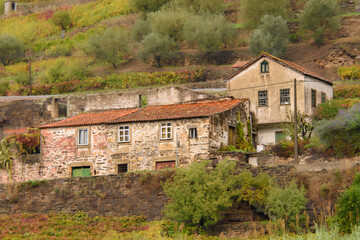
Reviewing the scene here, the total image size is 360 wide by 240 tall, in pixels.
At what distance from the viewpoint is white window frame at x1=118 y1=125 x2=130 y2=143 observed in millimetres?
46344

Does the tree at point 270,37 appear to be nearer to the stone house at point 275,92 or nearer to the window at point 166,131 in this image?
the stone house at point 275,92

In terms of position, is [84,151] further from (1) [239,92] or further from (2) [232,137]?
(1) [239,92]

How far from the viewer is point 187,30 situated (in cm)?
7881

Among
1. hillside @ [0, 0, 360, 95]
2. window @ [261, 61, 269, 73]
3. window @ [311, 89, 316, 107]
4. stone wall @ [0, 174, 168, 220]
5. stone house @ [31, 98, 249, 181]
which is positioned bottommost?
stone wall @ [0, 174, 168, 220]

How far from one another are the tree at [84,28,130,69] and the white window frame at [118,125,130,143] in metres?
35.2

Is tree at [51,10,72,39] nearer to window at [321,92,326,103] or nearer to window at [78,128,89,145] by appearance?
window at [321,92,326,103]

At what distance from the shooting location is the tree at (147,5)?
89.3 meters

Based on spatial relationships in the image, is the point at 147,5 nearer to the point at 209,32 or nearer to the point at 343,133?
the point at 209,32

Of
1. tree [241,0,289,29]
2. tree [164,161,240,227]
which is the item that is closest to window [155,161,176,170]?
tree [164,161,240,227]

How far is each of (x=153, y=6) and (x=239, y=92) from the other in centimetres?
3870

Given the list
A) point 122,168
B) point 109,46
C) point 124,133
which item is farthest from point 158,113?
point 109,46

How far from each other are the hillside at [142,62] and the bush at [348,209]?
3365 cm

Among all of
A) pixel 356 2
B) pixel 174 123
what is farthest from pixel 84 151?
pixel 356 2

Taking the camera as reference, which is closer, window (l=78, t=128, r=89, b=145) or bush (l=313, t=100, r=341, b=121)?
window (l=78, t=128, r=89, b=145)
